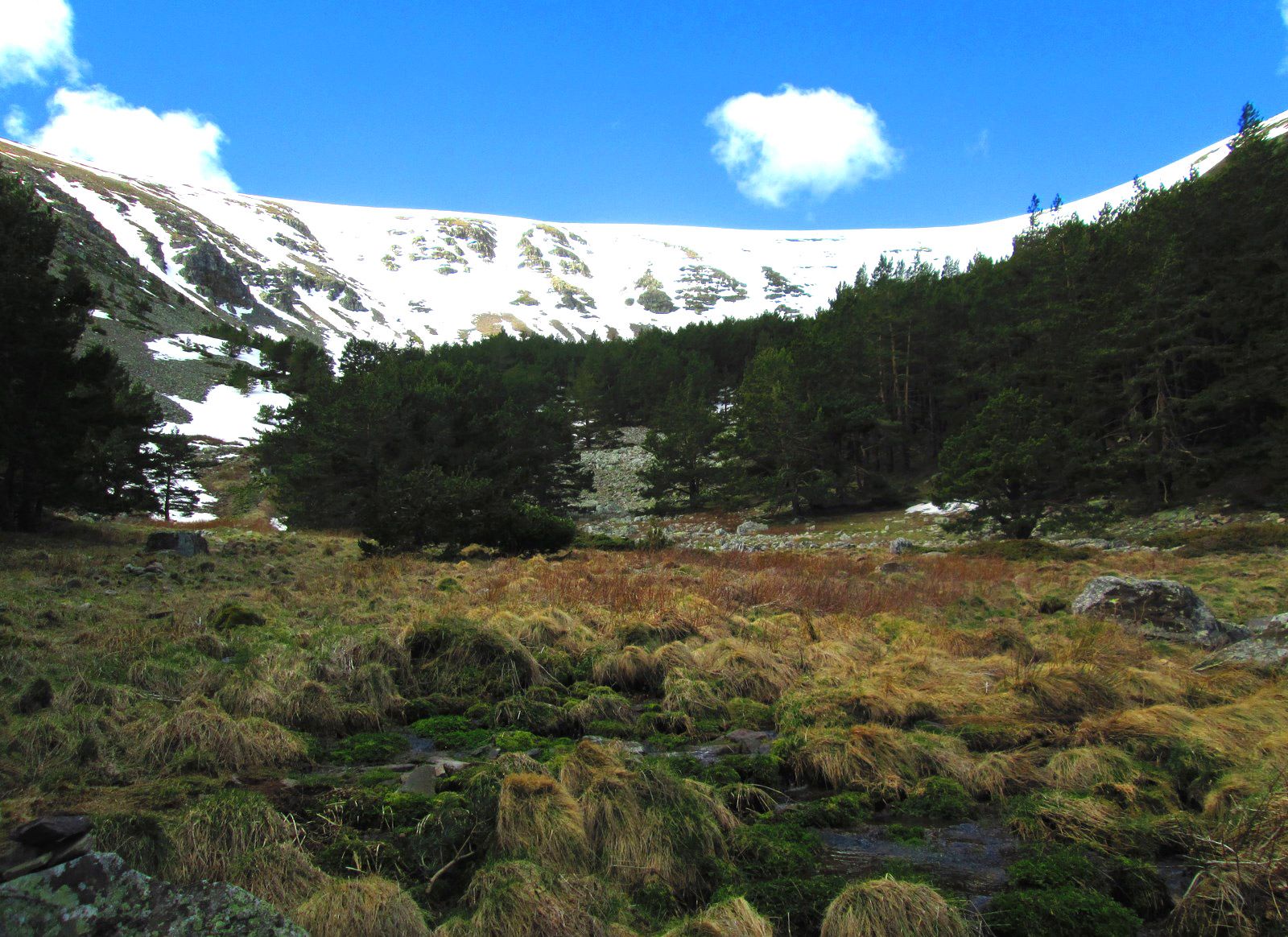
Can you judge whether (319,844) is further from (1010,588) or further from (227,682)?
(1010,588)

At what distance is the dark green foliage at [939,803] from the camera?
18.2ft

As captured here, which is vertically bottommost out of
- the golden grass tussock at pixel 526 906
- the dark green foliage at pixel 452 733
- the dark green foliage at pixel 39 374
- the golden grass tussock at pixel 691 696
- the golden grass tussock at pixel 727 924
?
the golden grass tussock at pixel 691 696

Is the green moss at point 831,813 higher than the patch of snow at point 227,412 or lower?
lower

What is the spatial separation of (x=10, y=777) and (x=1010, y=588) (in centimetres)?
1629

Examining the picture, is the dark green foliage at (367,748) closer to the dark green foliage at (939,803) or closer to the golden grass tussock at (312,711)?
the golden grass tussock at (312,711)

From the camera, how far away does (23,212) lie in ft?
57.5

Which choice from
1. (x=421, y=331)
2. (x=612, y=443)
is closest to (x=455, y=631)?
(x=612, y=443)

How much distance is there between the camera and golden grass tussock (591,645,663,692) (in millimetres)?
9008

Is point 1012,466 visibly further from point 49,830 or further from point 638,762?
point 49,830

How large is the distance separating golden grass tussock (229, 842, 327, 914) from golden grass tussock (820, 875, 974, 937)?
274 centimetres

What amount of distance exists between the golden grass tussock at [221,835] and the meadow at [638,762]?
2 centimetres

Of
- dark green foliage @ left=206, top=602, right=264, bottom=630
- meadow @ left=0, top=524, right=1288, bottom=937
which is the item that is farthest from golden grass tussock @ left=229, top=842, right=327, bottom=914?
dark green foliage @ left=206, top=602, right=264, bottom=630

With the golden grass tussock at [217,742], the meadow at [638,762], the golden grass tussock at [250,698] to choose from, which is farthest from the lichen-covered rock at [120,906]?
the golden grass tussock at [250,698]

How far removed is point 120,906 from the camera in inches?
106
